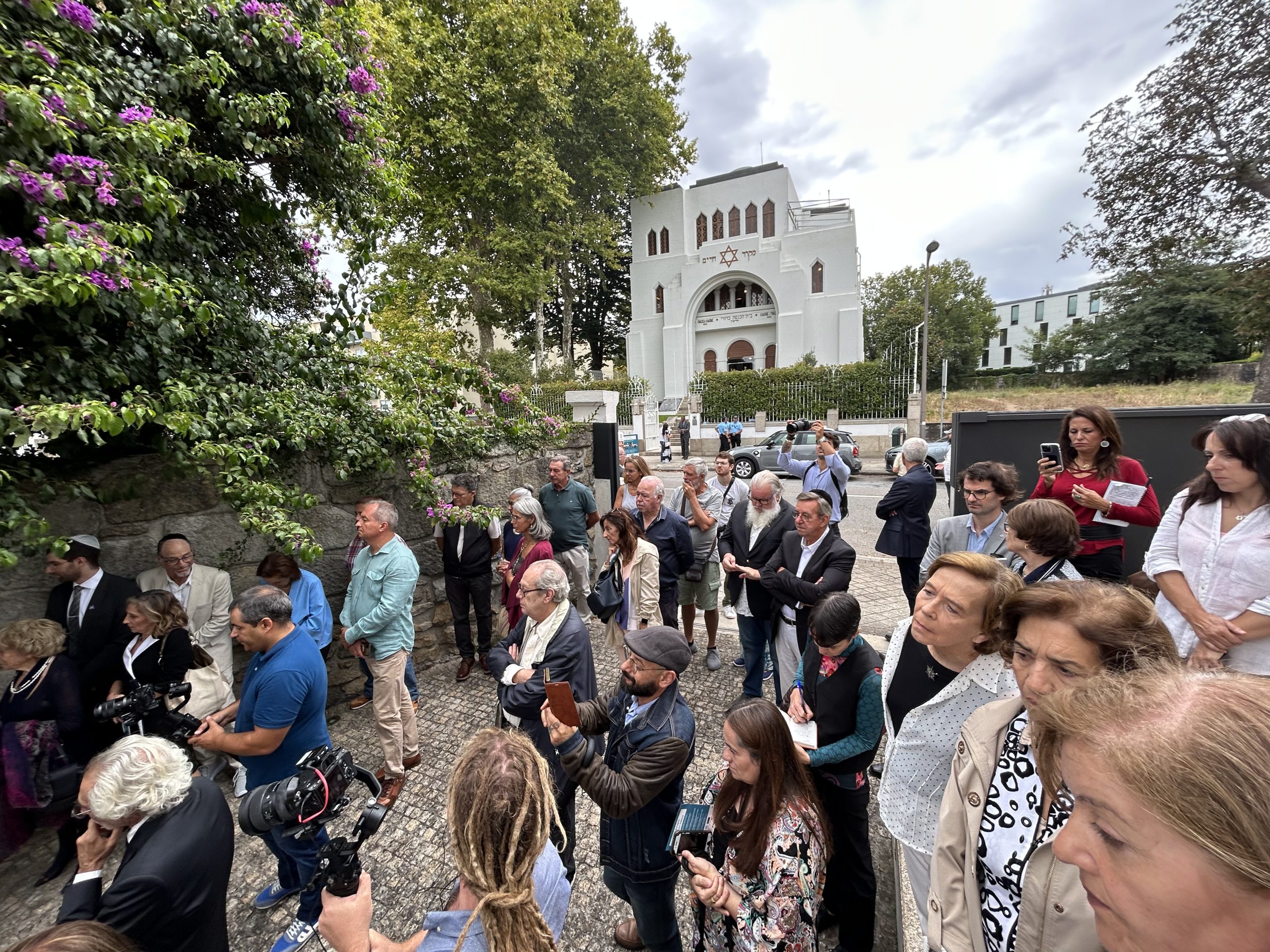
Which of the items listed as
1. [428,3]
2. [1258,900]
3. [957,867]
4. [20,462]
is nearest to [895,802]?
[957,867]

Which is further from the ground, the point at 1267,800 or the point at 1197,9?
the point at 1197,9

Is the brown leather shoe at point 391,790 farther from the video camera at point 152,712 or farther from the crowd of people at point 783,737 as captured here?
the video camera at point 152,712

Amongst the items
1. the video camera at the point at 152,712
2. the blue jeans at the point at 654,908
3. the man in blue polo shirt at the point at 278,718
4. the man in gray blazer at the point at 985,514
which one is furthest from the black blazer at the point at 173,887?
the man in gray blazer at the point at 985,514

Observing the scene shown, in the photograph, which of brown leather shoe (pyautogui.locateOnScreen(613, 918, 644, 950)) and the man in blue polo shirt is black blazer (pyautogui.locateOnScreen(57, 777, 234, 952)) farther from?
brown leather shoe (pyautogui.locateOnScreen(613, 918, 644, 950))

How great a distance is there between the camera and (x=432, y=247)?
60.0 feet

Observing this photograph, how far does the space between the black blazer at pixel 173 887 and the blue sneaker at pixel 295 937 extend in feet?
2.39

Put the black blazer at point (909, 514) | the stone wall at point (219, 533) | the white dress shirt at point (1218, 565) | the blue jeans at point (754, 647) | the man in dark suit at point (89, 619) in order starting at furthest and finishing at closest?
the black blazer at point (909, 514) → the blue jeans at point (754, 647) → the stone wall at point (219, 533) → the man in dark suit at point (89, 619) → the white dress shirt at point (1218, 565)

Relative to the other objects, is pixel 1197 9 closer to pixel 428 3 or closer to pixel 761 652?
pixel 761 652

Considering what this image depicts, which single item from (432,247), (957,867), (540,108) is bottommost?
(957,867)

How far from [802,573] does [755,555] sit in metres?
0.49

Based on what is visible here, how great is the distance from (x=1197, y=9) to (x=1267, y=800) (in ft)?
66.3

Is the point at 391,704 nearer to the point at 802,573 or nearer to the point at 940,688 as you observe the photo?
the point at 802,573

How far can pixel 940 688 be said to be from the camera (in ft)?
6.09

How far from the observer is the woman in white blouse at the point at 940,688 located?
168 cm
